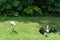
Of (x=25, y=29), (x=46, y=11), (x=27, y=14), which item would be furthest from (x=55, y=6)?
(x=25, y=29)

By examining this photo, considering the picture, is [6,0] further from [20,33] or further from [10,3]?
[20,33]

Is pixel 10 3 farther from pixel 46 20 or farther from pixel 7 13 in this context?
pixel 46 20

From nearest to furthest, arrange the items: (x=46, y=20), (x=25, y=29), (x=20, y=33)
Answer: (x=20, y=33), (x=25, y=29), (x=46, y=20)

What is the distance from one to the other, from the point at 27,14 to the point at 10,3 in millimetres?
1201

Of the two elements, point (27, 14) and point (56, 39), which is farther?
point (27, 14)

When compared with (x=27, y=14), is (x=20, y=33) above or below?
above

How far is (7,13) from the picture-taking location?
14.3 meters

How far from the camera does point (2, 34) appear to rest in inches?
353

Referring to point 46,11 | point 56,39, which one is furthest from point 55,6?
point 56,39

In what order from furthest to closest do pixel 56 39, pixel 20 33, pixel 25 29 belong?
pixel 25 29
pixel 20 33
pixel 56 39

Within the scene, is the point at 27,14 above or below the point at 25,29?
below

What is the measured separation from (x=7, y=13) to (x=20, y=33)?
16.9 ft

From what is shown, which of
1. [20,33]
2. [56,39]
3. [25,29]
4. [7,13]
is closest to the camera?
[56,39]

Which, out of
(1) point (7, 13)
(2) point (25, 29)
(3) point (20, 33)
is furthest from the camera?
(1) point (7, 13)
